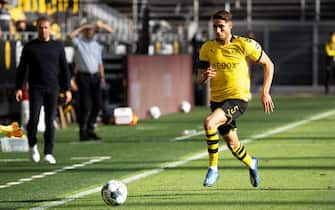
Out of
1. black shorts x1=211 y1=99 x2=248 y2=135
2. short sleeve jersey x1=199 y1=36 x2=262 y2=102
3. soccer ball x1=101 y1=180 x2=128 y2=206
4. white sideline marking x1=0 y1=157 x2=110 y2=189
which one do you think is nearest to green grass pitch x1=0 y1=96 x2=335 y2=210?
white sideline marking x1=0 y1=157 x2=110 y2=189

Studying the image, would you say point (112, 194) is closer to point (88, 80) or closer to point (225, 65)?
point (225, 65)

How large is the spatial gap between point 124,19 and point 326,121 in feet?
63.6

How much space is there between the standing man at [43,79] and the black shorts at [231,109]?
149 inches

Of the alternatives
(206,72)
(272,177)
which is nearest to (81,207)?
(206,72)

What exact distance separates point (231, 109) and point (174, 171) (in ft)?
7.22

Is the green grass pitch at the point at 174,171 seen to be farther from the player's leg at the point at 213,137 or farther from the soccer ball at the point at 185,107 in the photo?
the soccer ball at the point at 185,107

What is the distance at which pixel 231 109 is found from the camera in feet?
39.9

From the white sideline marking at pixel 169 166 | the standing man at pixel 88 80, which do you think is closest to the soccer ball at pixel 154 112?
the white sideline marking at pixel 169 166

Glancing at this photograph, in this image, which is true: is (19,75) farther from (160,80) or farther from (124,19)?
(124,19)

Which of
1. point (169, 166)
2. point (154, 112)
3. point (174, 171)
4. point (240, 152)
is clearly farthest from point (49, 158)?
point (154, 112)

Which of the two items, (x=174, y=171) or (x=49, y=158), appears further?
(x=49, y=158)

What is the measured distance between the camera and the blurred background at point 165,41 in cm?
2532

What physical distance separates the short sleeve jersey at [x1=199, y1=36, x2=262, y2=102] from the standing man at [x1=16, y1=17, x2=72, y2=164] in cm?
363

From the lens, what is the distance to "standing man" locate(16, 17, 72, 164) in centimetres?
1545
